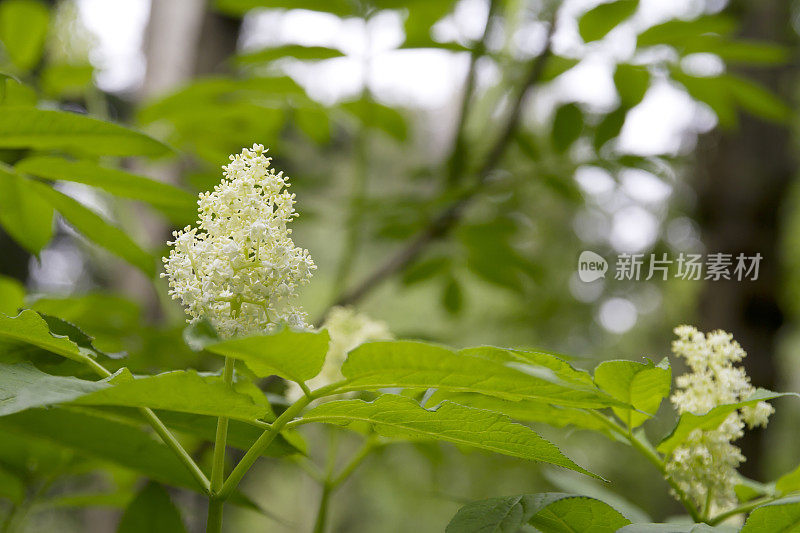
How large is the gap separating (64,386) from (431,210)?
3.81 feet

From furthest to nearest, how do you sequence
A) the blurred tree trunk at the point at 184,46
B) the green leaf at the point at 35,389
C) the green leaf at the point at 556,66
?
the blurred tree trunk at the point at 184,46, the green leaf at the point at 556,66, the green leaf at the point at 35,389

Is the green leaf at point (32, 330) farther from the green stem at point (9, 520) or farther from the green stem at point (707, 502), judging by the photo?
the green stem at point (707, 502)

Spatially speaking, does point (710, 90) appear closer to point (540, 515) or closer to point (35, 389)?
point (540, 515)

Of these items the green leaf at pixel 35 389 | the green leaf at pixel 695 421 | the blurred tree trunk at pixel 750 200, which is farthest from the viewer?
the blurred tree trunk at pixel 750 200

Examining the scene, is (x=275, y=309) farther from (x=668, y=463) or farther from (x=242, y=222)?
(x=668, y=463)

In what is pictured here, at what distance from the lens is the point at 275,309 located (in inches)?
25.1

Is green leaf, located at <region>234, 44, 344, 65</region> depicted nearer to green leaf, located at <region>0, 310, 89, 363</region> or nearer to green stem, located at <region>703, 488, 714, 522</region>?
green leaf, located at <region>0, 310, 89, 363</region>

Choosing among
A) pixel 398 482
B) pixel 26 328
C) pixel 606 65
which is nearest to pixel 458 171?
pixel 606 65

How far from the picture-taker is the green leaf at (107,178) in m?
0.80

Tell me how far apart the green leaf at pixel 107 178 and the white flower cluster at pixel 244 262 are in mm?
178

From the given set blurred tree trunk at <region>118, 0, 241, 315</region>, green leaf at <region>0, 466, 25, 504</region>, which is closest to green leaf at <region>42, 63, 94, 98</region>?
blurred tree trunk at <region>118, 0, 241, 315</region>

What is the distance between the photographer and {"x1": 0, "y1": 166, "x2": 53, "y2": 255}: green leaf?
0.90m

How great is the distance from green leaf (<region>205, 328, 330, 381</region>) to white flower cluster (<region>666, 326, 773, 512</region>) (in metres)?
0.46

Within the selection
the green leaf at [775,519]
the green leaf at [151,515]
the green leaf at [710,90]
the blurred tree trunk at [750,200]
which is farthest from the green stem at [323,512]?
the blurred tree trunk at [750,200]
